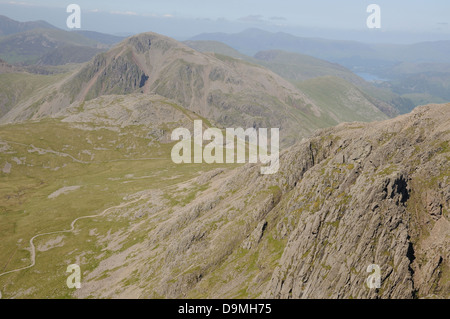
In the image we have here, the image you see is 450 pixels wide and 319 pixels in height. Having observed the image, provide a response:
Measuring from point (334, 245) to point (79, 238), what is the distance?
93277 mm

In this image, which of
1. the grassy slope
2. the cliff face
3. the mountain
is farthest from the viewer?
the grassy slope

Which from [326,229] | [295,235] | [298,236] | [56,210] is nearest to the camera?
[326,229]

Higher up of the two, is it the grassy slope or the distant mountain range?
the distant mountain range

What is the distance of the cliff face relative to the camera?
4625 centimetres

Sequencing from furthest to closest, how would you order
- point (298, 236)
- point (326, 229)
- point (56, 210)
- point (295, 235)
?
point (56, 210) → point (295, 235) → point (298, 236) → point (326, 229)

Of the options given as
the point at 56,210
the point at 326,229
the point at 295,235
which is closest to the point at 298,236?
the point at 295,235

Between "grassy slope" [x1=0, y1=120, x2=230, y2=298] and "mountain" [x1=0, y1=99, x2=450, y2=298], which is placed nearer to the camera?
"mountain" [x1=0, y1=99, x2=450, y2=298]

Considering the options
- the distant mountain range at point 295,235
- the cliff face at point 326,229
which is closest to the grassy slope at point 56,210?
the distant mountain range at point 295,235

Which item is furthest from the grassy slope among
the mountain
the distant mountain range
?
the mountain

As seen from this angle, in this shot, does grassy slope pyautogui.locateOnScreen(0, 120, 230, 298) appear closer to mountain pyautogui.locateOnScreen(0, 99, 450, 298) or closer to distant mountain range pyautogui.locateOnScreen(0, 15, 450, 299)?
distant mountain range pyautogui.locateOnScreen(0, 15, 450, 299)

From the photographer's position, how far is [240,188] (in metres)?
86.8

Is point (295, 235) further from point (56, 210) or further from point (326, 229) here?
point (56, 210)

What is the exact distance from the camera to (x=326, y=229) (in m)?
51.0

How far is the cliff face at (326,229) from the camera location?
4625cm
